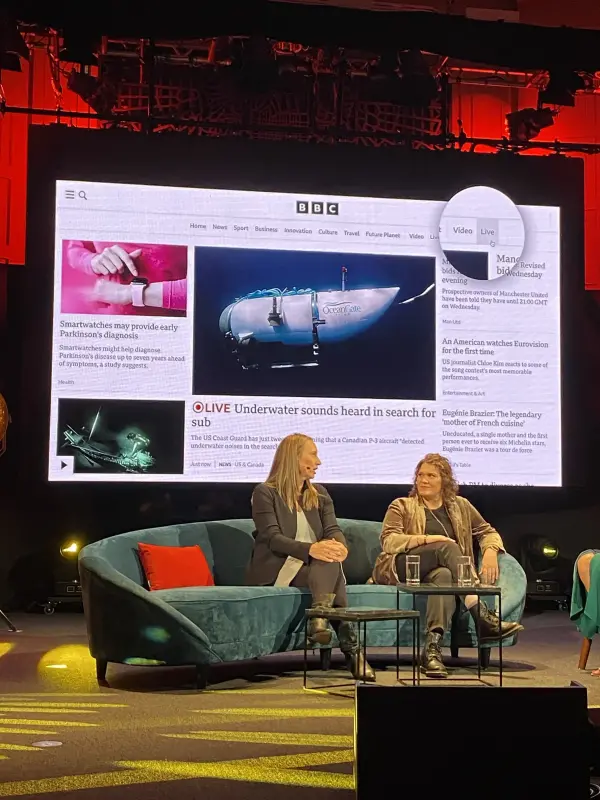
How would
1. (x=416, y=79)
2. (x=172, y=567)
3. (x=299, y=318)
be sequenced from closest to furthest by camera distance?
(x=172, y=567)
(x=299, y=318)
(x=416, y=79)

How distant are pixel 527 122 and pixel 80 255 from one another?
11.8 feet

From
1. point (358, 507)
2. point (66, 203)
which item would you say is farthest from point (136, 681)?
point (66, 203)

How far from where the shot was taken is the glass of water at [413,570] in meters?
4.49

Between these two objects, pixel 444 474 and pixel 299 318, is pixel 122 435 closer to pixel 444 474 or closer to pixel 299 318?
pixel 299 318

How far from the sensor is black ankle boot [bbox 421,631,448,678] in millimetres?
4441

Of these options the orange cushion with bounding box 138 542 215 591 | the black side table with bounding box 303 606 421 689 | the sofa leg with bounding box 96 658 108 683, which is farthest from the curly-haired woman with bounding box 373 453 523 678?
the sofa leg with bounding box 96 658 108 683

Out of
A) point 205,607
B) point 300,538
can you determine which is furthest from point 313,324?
point 205,607

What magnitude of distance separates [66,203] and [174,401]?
1476 mm

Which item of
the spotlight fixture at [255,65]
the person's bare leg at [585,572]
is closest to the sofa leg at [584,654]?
the person's bare leg at [585,572]

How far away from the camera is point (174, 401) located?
664 centimetres

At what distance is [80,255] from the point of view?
661cm

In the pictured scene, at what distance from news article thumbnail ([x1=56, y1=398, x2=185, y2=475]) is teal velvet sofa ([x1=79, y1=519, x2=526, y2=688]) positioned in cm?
132

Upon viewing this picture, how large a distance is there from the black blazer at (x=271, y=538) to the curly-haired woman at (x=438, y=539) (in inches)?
12.1
